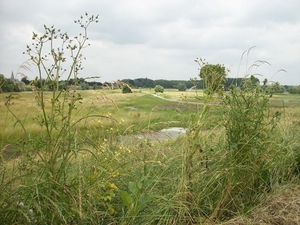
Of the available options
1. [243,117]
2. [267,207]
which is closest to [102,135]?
[243,117]

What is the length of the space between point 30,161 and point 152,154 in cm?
144

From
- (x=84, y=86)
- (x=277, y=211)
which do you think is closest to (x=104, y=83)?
(x=84, y=86)

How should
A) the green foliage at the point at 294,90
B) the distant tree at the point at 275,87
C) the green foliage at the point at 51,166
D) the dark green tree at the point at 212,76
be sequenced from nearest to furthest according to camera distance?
1. the green foliage at the point at 51,166
2. the dark green tree at the point at 212,76
3. the distant tree at the point at 275,87
4. the green foliage at the point at 294,90

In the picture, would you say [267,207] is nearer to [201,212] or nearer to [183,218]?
[201,212]

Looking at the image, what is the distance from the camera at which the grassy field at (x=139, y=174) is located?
2.31 m

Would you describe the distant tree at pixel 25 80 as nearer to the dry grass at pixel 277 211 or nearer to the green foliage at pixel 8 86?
the green foliage at pixel 8 86

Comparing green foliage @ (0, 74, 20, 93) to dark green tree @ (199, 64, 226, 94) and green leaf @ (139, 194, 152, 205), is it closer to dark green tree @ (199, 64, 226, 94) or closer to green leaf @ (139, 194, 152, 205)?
green leaf @ (139, 194, 152, 205)

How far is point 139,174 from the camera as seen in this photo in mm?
2500

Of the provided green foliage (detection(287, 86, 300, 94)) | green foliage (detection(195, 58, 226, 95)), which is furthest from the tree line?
green foliage (detection(287, 86, 300, 94))

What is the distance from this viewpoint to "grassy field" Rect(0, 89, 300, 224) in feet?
7.59

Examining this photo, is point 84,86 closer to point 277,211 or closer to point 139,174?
point 139,174

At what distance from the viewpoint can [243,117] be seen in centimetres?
306

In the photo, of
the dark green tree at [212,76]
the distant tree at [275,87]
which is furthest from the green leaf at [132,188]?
the distant tree at [275,87]

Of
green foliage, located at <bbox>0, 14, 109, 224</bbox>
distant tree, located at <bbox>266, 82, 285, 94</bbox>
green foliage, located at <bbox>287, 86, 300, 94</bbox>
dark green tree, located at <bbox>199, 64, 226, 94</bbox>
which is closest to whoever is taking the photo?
green foliage, located at <bbox>0, 14, 109, 224</bbox>
